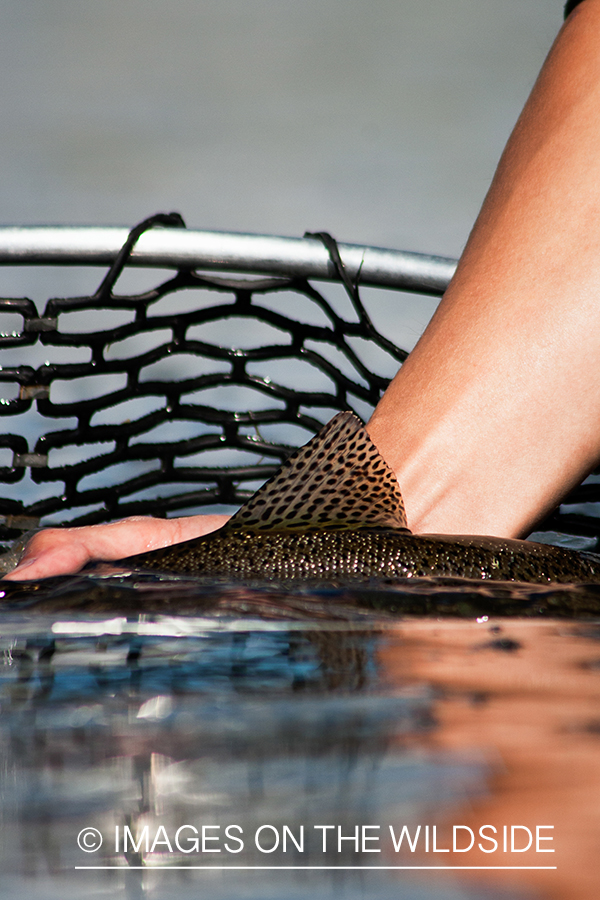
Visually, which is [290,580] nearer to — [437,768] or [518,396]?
[437,768]

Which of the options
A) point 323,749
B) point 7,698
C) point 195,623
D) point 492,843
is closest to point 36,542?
point 195,623

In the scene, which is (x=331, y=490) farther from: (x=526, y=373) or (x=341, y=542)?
(x=526, y=373)

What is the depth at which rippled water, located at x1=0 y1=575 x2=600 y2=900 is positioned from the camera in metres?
0.34

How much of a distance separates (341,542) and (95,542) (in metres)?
0.56

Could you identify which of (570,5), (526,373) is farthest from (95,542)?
(570,5)

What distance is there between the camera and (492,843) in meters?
0.36

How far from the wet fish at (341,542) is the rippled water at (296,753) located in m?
0.20

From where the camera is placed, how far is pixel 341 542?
0.99m

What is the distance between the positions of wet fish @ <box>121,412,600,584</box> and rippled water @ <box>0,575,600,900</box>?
7.9 inches

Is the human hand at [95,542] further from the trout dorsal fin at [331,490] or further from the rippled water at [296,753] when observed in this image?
the rippled water at [296,753]

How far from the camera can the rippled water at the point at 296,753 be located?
0.34 metres

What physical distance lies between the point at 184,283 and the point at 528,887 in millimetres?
1744

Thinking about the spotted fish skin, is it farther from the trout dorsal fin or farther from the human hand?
the human hand

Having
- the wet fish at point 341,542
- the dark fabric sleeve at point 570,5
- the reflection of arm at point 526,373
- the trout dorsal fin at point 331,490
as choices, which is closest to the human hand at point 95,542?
the wet fish at point 341,542
